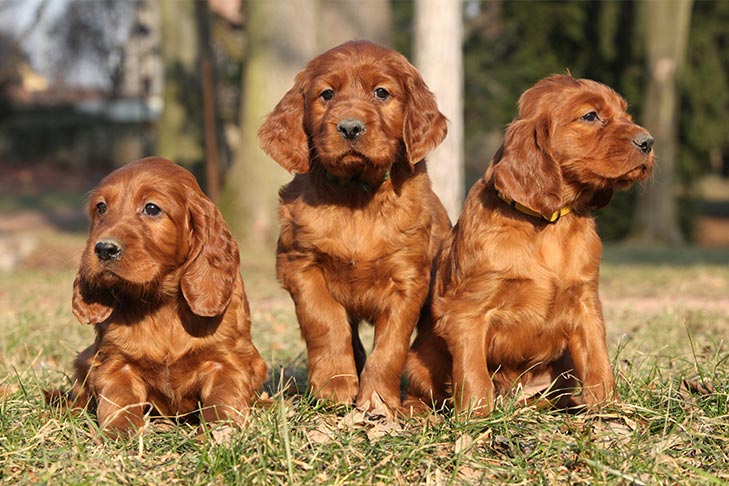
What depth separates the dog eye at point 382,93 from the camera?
15.6 feet

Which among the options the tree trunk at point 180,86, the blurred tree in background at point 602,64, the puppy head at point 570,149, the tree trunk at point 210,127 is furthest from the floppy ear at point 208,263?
the blurred tree in background at point 602,64

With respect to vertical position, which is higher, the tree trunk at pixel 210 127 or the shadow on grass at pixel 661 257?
the tree trunk at pixel 210 127

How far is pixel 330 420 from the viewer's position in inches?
168

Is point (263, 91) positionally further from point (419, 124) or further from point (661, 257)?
point (419, 124)

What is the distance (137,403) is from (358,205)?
1.45m

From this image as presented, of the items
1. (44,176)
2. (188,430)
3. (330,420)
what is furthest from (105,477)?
(44,176)

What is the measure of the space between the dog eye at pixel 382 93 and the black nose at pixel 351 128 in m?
0.36

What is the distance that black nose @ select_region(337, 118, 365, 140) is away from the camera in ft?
14.5

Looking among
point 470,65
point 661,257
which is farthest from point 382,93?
point 470,65

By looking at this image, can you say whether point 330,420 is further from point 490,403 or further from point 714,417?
point 714,417

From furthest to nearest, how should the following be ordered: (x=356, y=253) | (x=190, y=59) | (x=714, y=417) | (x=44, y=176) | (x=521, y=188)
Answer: (x=44, y=176) → (x=190, y=59) → (x=356, y=253) → (x=521, y=188) → (x=714, y=417)

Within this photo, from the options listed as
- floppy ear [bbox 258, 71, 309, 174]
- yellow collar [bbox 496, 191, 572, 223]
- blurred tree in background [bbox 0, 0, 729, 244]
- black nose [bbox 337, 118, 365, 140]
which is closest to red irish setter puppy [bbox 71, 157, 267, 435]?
floppy ear [bbox 258, 71, 309, 174]

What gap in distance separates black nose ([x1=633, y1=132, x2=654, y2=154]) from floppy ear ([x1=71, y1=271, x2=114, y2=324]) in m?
2.60

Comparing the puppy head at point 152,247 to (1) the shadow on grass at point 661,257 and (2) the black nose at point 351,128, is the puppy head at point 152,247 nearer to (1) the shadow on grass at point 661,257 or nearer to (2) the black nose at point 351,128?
(2) the black nose at point 351,128
